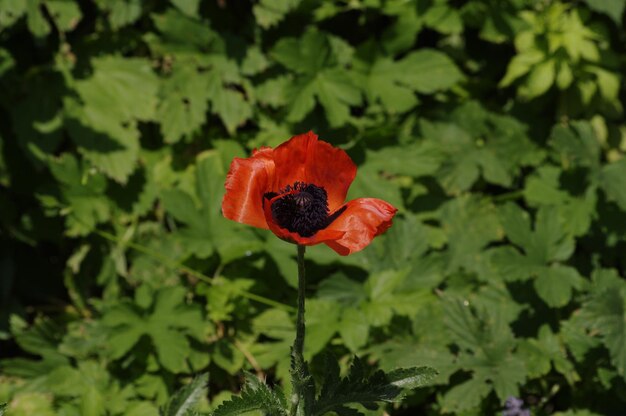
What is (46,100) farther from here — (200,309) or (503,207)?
(503,207)

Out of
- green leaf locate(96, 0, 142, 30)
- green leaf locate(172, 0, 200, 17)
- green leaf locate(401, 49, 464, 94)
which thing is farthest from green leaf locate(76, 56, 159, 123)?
green leaf locate(401, 49, 464, 94)

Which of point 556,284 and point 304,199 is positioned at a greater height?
point 304,199

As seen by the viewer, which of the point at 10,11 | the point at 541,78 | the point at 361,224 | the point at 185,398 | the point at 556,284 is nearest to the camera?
the point at 361,224

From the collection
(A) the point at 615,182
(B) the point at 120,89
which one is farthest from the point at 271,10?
(A) the point at 615,182

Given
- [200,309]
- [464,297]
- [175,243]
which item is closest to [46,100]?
[175,243]

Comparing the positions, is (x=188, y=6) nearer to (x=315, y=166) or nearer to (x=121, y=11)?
(x=121, y=11)

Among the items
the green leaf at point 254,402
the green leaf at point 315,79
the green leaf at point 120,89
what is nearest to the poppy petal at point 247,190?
the green leaf at point 254,402
